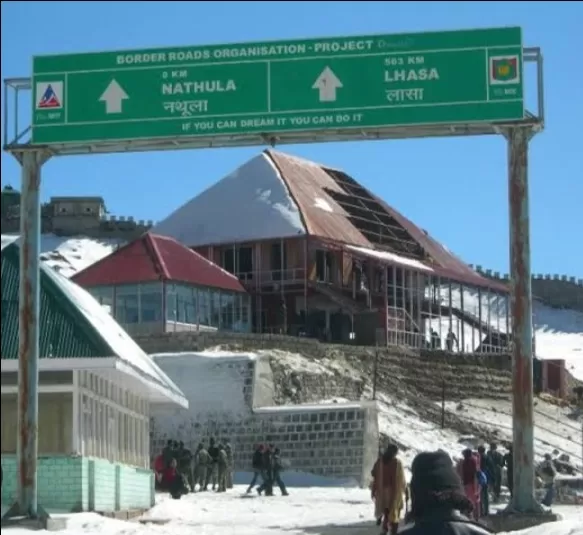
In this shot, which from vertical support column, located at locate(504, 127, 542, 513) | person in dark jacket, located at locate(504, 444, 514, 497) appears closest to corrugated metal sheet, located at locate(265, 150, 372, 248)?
person in dark jacket, located at locate(504, 444, 514, 497)

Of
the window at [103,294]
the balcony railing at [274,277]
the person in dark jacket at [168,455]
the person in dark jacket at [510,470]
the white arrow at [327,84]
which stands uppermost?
the white arrow at [327,84]

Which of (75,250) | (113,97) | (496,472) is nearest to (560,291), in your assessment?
(496,472)

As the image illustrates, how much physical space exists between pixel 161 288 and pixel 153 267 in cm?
92

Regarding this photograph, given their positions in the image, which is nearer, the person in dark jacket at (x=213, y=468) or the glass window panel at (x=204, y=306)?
the person in dark jacket at (x=213, y=468)

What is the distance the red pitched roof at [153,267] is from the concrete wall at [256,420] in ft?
27.9

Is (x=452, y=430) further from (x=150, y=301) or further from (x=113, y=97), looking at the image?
(x=113, y=97)

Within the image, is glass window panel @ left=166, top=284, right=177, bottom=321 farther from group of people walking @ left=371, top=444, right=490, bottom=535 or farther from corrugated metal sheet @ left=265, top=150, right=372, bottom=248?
group of people walking @ left=371, top=444, right=490, bottom=535

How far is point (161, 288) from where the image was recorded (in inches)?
2036

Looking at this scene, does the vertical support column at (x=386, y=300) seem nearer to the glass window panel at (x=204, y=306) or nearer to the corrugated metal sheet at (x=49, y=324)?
the glass window panel at (x=204, y=306)

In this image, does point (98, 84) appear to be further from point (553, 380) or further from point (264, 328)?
point (264, 328)

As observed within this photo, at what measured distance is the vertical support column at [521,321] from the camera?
816 inches

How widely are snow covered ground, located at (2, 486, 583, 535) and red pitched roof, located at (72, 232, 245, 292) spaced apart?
19382 millimetres

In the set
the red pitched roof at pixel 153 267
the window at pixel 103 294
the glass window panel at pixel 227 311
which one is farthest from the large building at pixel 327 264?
the window at pixel 103 294

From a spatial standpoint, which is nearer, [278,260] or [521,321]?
[521,321]
